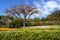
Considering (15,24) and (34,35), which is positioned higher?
(15,24)

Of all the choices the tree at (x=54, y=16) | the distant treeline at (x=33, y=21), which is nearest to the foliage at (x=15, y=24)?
the distant treeline at (x=33, y=21)

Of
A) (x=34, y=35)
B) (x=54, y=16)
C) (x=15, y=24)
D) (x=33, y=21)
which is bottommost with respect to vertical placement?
(x=34, y=35)

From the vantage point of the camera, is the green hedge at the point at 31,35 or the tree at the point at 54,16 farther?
the tree at the point at 54,16

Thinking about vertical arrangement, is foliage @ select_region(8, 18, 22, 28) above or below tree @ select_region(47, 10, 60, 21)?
below

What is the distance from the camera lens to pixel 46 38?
8484mm

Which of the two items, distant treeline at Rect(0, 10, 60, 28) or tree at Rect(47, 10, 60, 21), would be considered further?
tree at Rect(47, 10, 60, 21)

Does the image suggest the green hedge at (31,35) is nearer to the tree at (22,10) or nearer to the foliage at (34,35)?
the foliage at (34,35)

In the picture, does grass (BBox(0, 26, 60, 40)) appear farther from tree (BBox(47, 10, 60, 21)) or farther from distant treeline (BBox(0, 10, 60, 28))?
tree (BBox(47, 10, 60, 21))

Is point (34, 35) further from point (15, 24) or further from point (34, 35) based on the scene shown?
point (15, 24)

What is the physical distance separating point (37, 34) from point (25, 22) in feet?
45.9

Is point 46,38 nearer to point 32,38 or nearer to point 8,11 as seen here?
point 32,38

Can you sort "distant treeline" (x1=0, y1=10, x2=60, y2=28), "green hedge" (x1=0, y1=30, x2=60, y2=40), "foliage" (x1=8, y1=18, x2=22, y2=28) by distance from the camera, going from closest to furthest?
"green hedge" (x1=0, y1=30, x2=60, y2=40)
"foliage" (x1=8, y1=18, x2=22, y2=28)
"distant treeline" (x1=0, y1=10, x2=60, y2=28)

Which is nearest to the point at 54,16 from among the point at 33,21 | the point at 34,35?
the point at 33,21

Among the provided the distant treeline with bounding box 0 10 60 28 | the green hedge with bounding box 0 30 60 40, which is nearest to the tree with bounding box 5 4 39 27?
the distant treeline with bounding box 0 10 60 28
